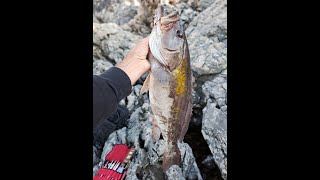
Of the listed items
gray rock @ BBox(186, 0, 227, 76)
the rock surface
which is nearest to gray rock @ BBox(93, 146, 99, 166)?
the rock surface

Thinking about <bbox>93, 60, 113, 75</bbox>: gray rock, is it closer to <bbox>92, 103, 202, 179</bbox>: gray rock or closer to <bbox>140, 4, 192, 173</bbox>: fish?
<bbox>92, 103, 202, 179</bbox>: gray rock

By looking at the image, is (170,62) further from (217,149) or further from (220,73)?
(220,73)

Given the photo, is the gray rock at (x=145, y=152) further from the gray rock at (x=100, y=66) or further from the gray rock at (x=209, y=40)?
the gray rock at (x=100, y=66)

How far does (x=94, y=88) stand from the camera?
1467mm

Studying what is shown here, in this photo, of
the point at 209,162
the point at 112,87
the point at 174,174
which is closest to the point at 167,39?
the point at 112,87

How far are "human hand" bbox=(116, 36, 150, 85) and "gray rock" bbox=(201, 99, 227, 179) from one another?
1.52 metres

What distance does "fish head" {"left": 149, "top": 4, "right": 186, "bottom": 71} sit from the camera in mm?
2031

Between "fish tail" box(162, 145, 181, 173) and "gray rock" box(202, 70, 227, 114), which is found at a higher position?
"gray rock" box(202, 70, 227, 114)

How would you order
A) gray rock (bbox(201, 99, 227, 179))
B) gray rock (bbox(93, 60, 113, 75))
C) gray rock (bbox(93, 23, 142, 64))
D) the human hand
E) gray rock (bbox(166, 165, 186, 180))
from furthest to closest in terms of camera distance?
1. gray rock (bbox(93, 23, 142, 64))
2. gray rock (bbox(93, 60, 113, 75))
3. gray rock (bbox(201, 99, 227, 179))
4. gray rock (bbox(166, 165, 186, 180))
5. the human hand

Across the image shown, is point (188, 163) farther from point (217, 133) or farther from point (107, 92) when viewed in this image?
point (107, 92)

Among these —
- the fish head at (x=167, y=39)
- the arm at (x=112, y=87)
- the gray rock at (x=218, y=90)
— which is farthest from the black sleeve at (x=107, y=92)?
the gray rock at (x=218, y=90)
